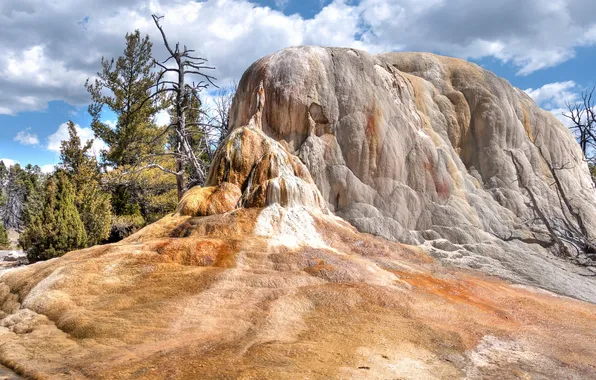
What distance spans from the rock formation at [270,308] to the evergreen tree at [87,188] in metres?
6.57

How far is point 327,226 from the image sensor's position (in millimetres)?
9688

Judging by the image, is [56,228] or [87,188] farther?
[87,188]

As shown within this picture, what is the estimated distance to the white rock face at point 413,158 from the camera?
1159 centimetres

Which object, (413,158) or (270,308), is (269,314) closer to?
(270,308)

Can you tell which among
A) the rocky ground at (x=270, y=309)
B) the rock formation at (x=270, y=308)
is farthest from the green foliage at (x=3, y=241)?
the rocky ground at (x=270, y=309)

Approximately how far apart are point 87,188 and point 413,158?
10.7m

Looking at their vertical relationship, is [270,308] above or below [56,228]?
below

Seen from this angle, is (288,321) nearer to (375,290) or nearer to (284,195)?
(375,290)

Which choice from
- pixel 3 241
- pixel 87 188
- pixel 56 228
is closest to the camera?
pixel 56 228

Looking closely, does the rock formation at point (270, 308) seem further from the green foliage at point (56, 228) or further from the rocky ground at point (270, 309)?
the green foliage at point (56, 228)

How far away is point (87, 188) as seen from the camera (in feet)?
51.3

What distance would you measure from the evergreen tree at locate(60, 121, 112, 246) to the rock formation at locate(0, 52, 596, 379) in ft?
21.6

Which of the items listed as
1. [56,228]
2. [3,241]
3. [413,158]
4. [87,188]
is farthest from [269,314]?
[3,241]

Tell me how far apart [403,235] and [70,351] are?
8.20m
